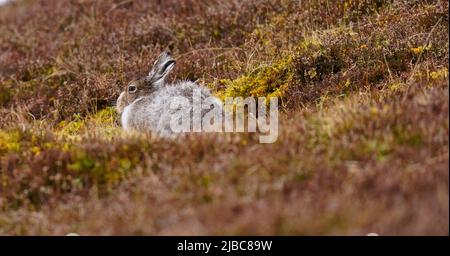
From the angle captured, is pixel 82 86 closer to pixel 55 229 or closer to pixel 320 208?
pixel 55 229

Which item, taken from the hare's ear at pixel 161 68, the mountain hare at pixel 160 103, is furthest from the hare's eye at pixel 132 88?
the hare's ear at pixel 161 68

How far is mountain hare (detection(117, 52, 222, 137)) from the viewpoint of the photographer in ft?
29.3

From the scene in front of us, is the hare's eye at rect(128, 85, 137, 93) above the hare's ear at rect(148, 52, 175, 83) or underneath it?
underneath

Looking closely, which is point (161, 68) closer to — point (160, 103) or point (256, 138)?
point (160, 103)

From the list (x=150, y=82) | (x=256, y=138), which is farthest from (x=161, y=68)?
(x=256, y=138)

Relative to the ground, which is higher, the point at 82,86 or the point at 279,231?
the point at 82,86

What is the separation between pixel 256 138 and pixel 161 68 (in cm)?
377

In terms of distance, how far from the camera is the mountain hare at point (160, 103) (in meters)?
8.93

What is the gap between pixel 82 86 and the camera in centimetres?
1255

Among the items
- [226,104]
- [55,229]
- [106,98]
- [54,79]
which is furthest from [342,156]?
[54,79]

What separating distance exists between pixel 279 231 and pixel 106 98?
7128 mm

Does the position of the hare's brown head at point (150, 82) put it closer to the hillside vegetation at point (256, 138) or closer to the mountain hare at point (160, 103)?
the mountain hare at point (160, 103)

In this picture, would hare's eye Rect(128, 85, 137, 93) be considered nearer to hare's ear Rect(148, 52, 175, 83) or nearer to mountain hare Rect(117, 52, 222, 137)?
mountain hare Rect(117, 52, 222, 137)

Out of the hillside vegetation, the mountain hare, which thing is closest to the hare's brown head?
the mountain hare
